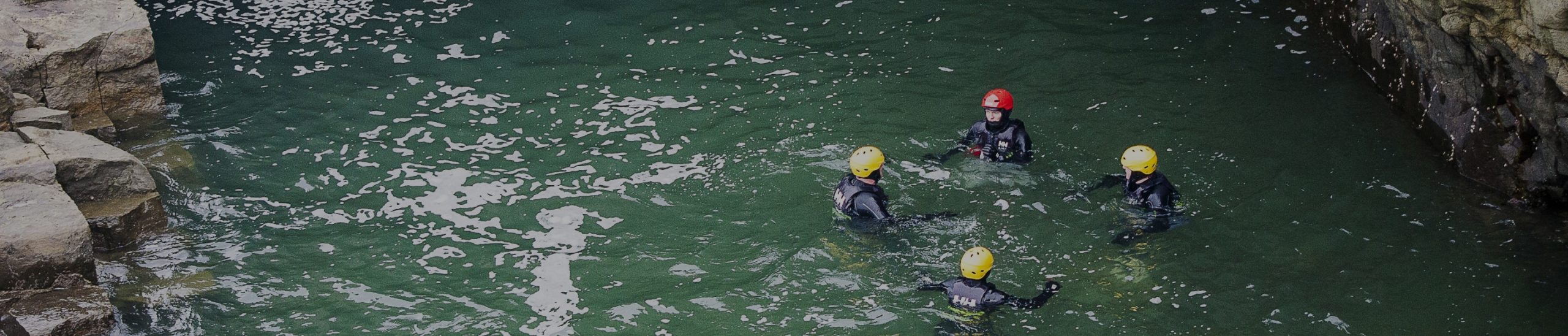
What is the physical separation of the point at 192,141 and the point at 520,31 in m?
4.73

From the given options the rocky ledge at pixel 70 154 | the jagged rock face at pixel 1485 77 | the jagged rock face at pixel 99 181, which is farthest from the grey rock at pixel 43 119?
the jagged rock face at pixel 1485 77

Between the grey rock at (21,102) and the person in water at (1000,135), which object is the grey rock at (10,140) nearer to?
the grey rock at (21,102)

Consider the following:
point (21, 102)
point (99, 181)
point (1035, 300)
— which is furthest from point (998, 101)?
point (21, 102)

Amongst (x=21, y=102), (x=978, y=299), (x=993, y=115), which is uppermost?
(x=993, y=115)

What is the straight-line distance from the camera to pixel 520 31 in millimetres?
16391

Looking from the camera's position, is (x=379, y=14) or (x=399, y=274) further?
(x=379, y=14)

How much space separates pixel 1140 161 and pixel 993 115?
5.55ft

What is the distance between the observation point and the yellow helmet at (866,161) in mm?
10141

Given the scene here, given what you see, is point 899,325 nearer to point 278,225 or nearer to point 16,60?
point 278,225

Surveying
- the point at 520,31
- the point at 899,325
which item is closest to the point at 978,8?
the point at 520,31

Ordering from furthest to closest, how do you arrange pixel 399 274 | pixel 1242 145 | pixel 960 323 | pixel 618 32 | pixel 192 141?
1. pixel 618 32
2. pixel 192 141
3. pixel 1242 145
4. pixel 399 274
5. pixel 960 323

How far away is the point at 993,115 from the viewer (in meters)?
11.3

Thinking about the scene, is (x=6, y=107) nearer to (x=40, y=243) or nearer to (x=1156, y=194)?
(x=40, y=243)

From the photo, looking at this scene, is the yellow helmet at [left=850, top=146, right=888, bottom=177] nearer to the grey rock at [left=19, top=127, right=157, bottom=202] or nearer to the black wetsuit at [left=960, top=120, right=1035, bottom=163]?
the black wetsuit at [left=960, top=120, right=1035, bottom=163]
